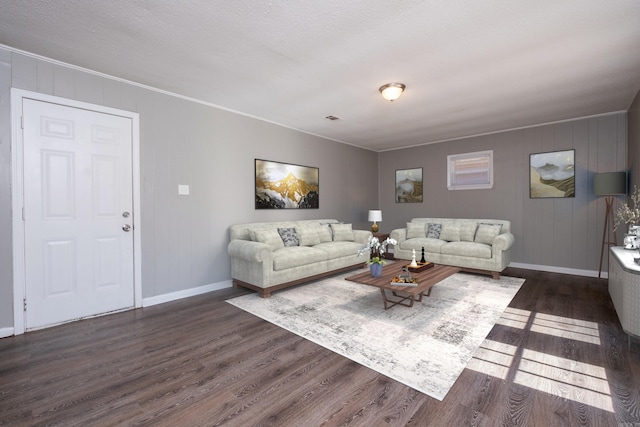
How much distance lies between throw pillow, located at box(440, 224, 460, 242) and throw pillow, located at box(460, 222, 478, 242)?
7cm

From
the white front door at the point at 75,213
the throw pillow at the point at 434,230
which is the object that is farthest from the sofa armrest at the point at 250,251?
the throw pillow at the point at 434,230

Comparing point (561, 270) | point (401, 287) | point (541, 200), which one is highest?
point (541, 200)

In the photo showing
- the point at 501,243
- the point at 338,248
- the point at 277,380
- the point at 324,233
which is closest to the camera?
the point at 277,380

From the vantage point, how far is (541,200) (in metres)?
5.13

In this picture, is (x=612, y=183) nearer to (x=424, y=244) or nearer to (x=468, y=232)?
(x=468, y=232)

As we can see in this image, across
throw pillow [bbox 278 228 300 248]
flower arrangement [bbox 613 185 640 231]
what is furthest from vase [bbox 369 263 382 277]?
flower arrangement [bbox 613 185 640 231]

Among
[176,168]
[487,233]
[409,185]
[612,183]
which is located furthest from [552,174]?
[176,168]

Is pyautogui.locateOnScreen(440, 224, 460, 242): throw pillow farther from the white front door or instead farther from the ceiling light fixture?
the white front door

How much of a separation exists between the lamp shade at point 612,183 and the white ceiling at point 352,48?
39.2 inches

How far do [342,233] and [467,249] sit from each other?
2.08 m

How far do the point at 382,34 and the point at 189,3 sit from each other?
1472mm

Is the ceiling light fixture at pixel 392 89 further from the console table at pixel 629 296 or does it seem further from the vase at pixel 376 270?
the console table at pixel 629 296

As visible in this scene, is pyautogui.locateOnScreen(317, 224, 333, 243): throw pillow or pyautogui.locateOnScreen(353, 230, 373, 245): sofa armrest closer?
pyautogui.locateOnScreen(317, 224, 333, 243): throw pillow

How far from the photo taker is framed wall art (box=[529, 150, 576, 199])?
4852 millimetres
